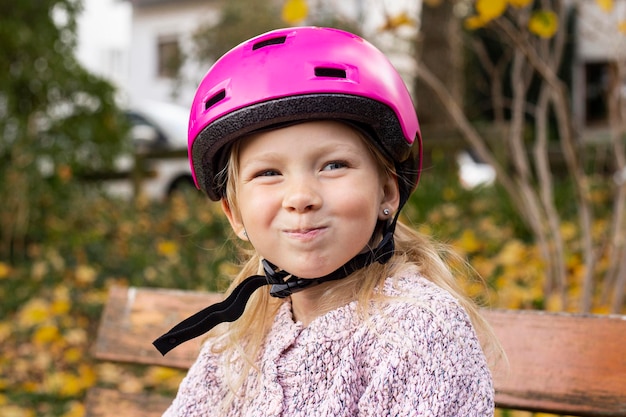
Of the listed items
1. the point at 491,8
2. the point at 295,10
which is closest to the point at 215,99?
the point at 295,10

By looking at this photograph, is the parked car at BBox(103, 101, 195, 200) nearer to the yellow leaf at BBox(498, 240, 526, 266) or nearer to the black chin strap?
the yellow leaf at BBox(498, 240, 526, 266)

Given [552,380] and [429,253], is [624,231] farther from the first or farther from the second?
[429,253]

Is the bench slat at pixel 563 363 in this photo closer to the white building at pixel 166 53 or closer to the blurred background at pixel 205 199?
the blurred background at pixel 205 199

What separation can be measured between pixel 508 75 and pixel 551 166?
1078 centimetres

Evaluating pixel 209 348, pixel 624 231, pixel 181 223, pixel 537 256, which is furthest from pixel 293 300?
pixel 181 223

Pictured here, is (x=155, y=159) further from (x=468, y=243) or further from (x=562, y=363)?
(x=562, y=363)

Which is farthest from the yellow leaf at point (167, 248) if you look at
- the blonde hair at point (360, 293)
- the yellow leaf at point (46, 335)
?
the blonde hair at point (360, 293)

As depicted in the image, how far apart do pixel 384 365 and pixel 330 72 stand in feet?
1.88

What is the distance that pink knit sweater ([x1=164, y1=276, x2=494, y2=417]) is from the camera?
137 centimetres

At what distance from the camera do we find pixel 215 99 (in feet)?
5.38

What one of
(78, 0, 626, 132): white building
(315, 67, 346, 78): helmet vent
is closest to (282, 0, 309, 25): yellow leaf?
(315, 67, 346, 78): helmet vent

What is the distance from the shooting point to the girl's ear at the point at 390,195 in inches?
65.6

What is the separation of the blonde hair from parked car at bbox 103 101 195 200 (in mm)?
5754

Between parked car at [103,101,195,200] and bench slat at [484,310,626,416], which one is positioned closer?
bench slat at [484,310,626,416]
